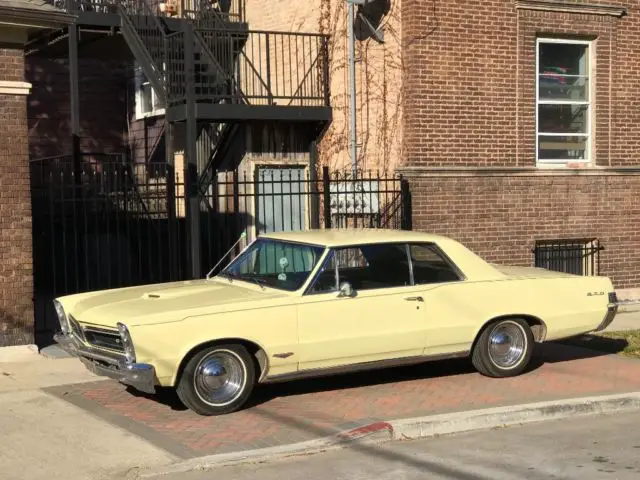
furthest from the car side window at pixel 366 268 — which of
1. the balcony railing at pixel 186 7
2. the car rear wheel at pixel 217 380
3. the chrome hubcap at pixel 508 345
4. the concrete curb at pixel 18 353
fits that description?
the balcony railing at pixel 186 7

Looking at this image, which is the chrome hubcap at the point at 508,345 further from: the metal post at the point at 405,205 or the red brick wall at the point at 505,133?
the red brick wall at the point at 505,133

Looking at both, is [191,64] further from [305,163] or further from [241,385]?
[241,385]

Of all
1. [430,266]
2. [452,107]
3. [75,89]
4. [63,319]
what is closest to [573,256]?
[452,107]

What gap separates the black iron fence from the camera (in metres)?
13.0

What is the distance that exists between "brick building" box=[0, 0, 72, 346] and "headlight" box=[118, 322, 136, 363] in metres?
3.39

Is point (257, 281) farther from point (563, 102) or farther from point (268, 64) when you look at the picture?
point (563, 102)

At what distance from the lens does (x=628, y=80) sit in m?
15.2

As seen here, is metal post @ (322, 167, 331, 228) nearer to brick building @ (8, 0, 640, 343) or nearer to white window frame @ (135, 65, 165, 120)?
brick building @ (8, 0, 640, 343)

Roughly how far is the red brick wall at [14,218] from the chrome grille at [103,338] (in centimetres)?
270

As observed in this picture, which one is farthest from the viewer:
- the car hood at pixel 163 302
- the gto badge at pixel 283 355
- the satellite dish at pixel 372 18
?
the satellite dish at pixel 372 18

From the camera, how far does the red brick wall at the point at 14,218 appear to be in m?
10.4

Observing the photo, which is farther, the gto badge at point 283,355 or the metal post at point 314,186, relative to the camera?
the metal post at point 314,186

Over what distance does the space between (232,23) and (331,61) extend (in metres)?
2.70

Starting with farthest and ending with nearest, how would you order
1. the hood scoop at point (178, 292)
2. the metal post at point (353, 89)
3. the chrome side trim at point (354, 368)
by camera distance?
1. the metal post at point (353, 89)
2. the hood scoop at point (178, 292)
3. the chrome side trim at point (354, 368)
